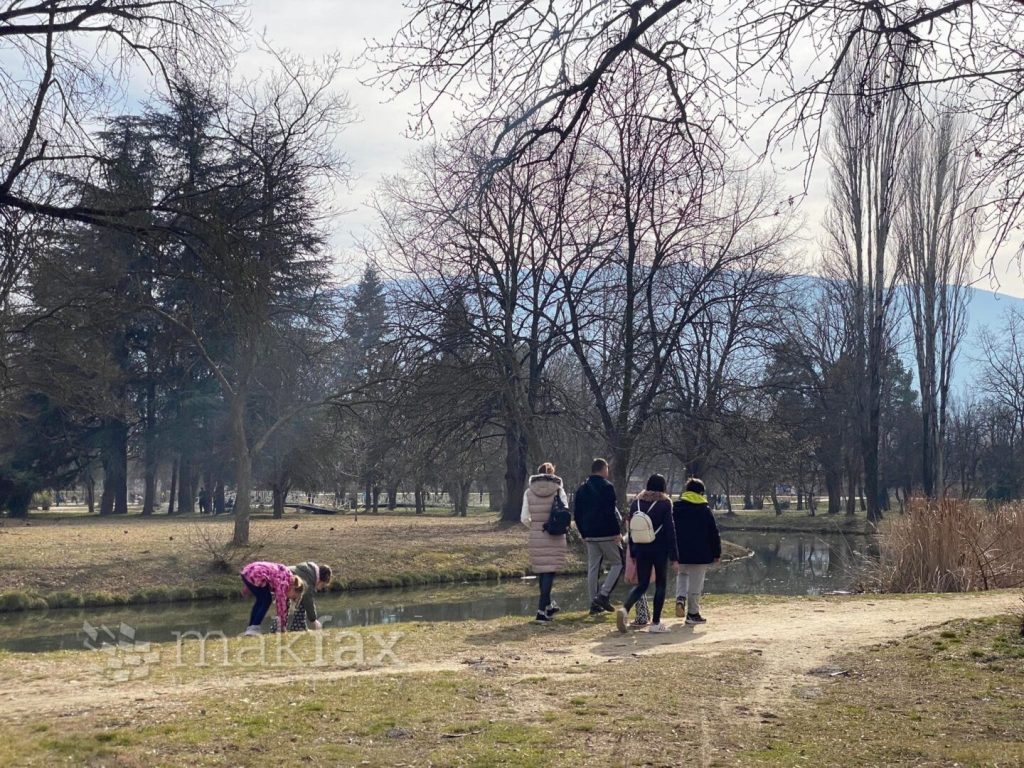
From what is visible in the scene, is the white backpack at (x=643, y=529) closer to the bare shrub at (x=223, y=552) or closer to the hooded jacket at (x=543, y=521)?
the hooded jacket at (x=543, y=521)

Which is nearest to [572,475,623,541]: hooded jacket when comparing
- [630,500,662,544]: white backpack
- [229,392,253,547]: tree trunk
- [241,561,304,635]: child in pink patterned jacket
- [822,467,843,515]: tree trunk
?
[630,500,662,544]: white backpack

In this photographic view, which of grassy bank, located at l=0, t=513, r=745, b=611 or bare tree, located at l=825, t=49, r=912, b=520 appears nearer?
grassy bank, located at l=0, t=513, r=745, b=611

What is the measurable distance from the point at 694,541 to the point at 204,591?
1240cm

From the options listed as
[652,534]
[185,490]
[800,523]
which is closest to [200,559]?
[652,534]

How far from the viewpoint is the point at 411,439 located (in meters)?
28.2

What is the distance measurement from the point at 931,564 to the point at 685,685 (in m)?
9.66

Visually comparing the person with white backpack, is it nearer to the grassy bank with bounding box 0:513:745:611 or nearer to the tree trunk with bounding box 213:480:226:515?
the grassy bank with bounding box 0:513:745:611

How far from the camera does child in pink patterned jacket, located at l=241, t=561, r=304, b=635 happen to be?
11.2 metres

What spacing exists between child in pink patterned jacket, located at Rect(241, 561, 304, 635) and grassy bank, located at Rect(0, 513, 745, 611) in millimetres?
9644

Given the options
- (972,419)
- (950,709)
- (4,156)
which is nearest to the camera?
(950,709)

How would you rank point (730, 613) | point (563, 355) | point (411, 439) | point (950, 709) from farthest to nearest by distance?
1. point (563, 355)
2. point (411, 439)
3. point (730, 613)
4. point (950, 709)

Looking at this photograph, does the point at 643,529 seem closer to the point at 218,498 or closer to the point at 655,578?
the point at 655,578

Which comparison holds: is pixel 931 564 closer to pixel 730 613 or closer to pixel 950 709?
pixel 730 613

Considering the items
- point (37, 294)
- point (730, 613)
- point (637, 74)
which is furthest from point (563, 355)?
point (637, 74)
